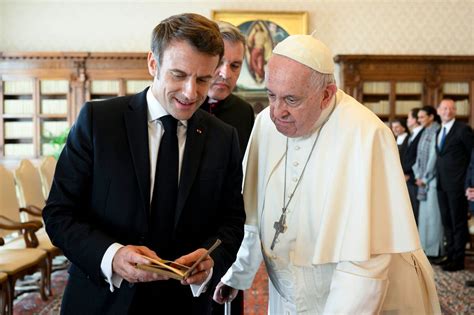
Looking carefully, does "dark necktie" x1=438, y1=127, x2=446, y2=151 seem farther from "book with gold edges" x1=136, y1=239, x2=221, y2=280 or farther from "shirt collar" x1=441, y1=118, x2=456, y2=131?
"book with gold edges" x1=136, y1=239, x2=221, y2=280

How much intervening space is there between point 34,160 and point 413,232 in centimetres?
1065

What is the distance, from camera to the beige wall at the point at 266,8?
38.9ft

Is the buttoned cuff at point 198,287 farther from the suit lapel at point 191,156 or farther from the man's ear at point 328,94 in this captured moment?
the man's ear at point 328,94

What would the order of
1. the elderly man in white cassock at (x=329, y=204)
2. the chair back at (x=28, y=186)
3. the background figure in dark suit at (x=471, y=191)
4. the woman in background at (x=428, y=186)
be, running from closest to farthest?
the elderly man in white cassock at (x=329, y=204)
the background figure in dark suit at (x=471, y=191)
the chair back at (x=28, y=186)
the woman in background at (x=428, y=186)

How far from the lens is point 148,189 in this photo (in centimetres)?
180

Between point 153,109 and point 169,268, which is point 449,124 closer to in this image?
point 153,109

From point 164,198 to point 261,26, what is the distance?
1047 cm

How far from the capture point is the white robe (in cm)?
198

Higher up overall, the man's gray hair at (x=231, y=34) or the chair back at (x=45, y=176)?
the man's gray hair at (x=231, y=34)

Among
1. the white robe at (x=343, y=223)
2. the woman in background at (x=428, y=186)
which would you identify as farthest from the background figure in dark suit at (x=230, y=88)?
the woman in background at (x=428, y=186)

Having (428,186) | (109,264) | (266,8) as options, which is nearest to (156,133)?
(109,264)

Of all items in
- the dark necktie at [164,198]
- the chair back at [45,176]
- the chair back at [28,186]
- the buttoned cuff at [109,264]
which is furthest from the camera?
the chair back at [45,176]

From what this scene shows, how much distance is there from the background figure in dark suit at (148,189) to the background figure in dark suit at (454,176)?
5681 mm

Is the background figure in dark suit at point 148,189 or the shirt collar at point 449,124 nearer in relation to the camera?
the background figure in dark suit at point 148,189
